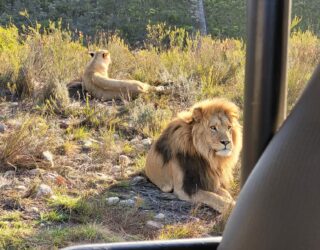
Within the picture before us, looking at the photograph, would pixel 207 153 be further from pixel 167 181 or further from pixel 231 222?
pixel 231 222

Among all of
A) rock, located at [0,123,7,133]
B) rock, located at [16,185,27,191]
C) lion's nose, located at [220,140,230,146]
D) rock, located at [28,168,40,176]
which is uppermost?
lion's nose, located at [220,140,230,146]

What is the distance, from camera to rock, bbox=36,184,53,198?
385 centimetres

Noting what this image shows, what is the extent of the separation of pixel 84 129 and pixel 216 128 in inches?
64.4

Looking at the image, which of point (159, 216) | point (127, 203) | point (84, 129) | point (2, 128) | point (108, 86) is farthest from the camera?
point (108, 86)

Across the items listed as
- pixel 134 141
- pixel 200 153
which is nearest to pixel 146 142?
pixel 134 141

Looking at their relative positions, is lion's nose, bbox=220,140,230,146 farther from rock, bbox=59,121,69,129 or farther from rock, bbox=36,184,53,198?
rock, bbox=59,121,69,129

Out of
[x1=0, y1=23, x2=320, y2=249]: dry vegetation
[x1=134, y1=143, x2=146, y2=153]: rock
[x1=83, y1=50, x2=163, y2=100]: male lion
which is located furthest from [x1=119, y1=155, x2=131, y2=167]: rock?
[x1=83, y1=50, x2=163, y2=100]: male lion

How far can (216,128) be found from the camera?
400 cm

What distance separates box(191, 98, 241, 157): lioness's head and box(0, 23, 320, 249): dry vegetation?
377 mm

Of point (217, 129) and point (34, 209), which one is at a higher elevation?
point (217, 129)

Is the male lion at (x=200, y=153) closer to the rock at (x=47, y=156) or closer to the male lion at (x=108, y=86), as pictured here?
the rock at (x=47, y=156)

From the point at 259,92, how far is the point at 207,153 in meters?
2.77

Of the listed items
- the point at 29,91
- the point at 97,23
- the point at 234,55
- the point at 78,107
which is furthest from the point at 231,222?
the point at 97,23

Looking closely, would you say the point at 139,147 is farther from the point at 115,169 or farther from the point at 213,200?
the point at 213,200
